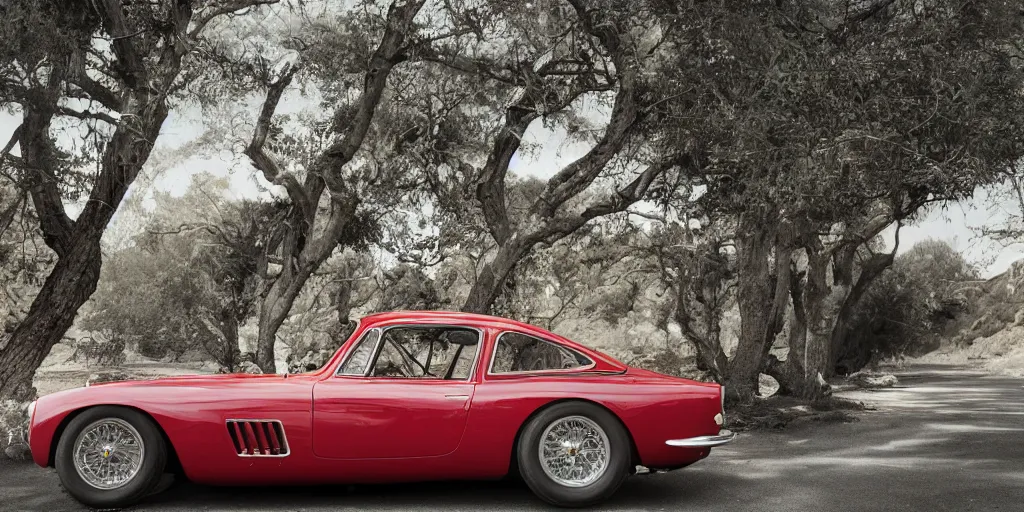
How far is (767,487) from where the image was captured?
7.83 meters

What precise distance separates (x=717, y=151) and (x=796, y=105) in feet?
9.64

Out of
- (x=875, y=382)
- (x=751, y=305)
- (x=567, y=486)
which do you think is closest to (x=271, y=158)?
(x=751, y=305)

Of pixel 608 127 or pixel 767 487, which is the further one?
pixel 608 127

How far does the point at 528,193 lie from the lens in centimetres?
2395

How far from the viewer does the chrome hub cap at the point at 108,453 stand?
21.9 feet

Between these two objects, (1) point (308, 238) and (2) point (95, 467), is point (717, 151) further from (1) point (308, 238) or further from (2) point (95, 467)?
(2) point (95, 467)

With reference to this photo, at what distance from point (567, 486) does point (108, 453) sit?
10.6 feet

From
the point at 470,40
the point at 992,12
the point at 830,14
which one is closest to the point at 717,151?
the point at 830,14

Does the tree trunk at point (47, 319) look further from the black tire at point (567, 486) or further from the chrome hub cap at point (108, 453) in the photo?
the black tire at point (567, 486)

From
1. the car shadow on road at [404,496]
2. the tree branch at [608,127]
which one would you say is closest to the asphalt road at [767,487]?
the car shadow on road at [404,496]

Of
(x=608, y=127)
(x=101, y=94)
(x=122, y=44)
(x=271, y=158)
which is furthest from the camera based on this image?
(x=271, y=158)

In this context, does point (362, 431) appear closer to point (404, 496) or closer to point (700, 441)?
point (404, 496)

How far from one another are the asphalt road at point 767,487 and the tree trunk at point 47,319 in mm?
3156

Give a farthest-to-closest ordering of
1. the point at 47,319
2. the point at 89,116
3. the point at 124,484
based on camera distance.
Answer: the point at 89,116, the point at 47,319, the point at 124,484
